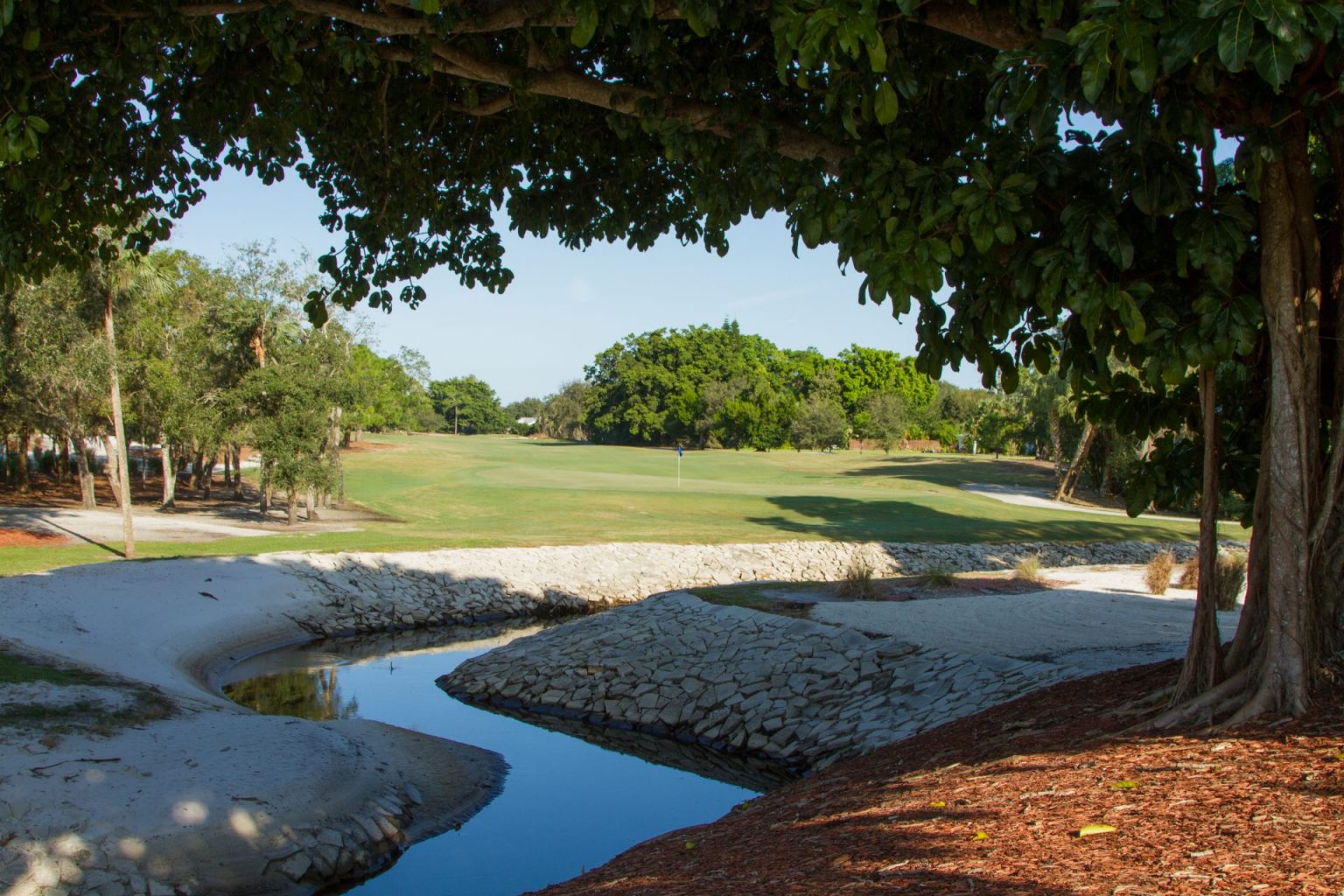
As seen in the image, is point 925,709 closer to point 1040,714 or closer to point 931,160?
point 1040,714

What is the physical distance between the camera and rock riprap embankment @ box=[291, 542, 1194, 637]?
2102 centimetres

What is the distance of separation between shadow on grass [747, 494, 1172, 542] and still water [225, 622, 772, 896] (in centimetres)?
1841

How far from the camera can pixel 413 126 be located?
9836 mm

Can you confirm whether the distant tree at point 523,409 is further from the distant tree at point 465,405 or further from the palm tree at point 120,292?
the palm tree at point 120,292

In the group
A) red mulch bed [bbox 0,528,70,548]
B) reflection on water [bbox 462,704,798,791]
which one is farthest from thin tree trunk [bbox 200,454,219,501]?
reflection on water [bbox 462,704,798,791]

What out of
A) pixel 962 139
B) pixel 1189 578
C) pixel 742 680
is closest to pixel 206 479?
pixel 742 680

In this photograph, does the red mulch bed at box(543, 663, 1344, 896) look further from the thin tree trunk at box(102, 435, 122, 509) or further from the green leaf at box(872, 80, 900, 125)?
the thin tree trunk at box(102, 435, 122, 509)

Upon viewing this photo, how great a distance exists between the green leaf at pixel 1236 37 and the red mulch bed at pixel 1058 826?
3.05 metres

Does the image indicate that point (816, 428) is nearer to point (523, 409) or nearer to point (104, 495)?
point (104, 495)

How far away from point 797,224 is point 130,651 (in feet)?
39.8

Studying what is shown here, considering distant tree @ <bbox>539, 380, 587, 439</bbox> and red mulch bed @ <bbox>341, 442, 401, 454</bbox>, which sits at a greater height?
distant tree @ <bbox>539, 380, 587, 439</bbox>

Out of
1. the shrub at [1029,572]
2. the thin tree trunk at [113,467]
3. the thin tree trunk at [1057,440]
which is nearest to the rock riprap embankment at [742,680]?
the shrub at [1029,572]

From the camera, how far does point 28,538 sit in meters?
25.0

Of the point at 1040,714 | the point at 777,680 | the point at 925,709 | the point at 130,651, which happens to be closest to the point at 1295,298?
the point at 1040,714
